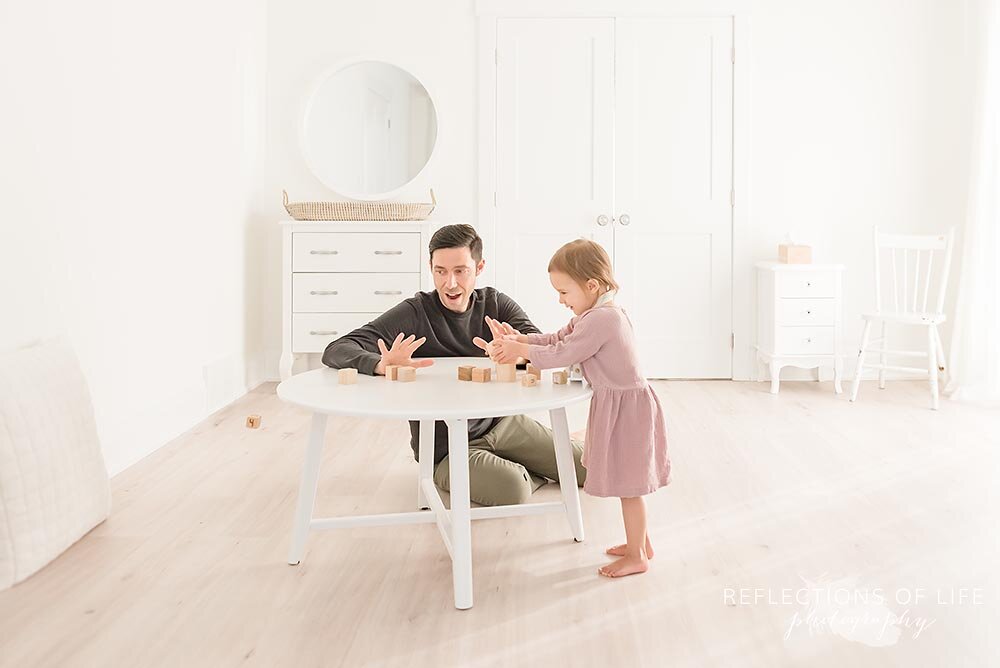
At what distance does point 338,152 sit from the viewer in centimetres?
504

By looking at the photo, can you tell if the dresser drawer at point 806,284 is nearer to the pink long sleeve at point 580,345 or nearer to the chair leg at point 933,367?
the chair leg at point 933,367

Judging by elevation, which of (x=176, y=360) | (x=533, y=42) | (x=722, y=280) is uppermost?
(x=533, y=42)

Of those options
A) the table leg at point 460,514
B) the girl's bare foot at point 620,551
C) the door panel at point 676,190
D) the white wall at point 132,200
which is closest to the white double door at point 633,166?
the door panel at point 676,190

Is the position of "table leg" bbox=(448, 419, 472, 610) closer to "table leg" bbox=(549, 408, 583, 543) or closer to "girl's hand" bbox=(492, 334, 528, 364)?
"girl's hand" bbox=(492, 334, 528, 364)

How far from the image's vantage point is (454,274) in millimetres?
2490

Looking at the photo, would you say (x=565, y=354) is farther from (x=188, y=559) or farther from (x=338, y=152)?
(x=338, y=152)

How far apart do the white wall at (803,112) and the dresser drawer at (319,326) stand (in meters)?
→ 0.40

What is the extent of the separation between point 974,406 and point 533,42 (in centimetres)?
298

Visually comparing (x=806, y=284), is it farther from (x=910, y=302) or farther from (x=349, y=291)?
(x=349, y=291)

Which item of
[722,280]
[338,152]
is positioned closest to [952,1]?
[722,280]

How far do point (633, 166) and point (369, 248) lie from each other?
62.3 inches

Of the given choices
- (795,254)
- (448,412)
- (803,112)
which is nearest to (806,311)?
(795,254)

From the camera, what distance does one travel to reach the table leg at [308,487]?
2150 millimetres

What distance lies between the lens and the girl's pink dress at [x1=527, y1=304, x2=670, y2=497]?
6.86 feet
